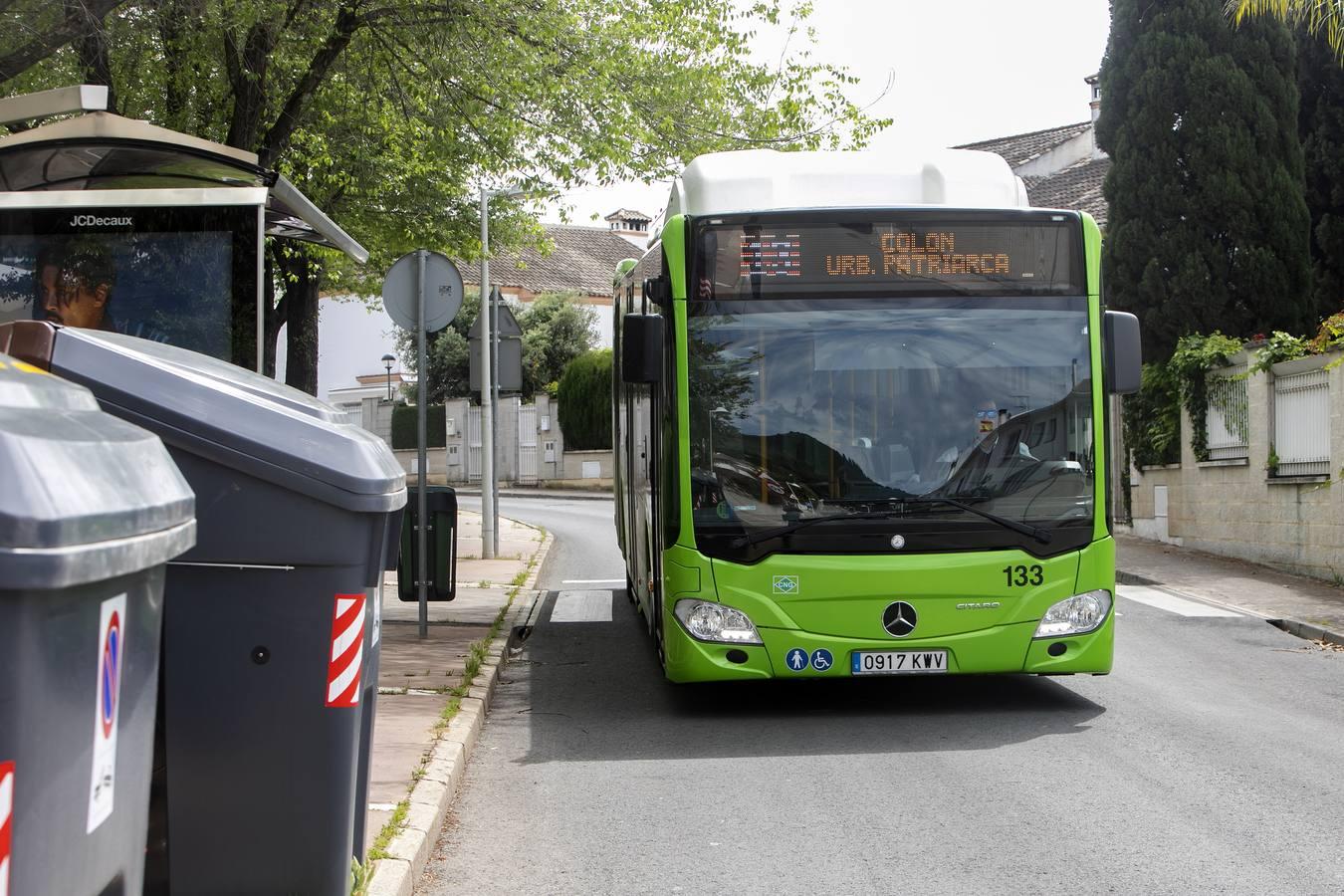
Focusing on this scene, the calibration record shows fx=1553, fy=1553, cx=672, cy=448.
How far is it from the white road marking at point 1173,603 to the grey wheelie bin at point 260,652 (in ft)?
37.0

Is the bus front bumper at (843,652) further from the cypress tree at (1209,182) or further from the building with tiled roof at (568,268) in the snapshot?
the building with tiled roof at (568,268)

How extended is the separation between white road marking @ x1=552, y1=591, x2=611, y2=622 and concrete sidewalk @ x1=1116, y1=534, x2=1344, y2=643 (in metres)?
5.94

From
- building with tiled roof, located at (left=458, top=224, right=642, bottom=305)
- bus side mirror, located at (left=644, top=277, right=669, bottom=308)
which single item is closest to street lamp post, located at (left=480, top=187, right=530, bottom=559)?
bus side mirror, located at (left=644, top=277, right=669, bottom=308)

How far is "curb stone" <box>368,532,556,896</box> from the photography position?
512 centimetres

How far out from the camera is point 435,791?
21.0ft

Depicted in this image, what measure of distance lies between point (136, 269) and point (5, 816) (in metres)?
7.63

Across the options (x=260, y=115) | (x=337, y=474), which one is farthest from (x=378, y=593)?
(x=260, y=115)

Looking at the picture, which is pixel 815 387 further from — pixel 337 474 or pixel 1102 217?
pixel 1102 217

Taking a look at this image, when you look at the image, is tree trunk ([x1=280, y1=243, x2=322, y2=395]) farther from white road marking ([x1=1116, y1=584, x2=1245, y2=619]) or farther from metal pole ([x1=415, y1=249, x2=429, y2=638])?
white road marking ([x1=1116, y1=584, x2=1245, y2=619])

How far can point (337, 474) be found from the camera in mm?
4184

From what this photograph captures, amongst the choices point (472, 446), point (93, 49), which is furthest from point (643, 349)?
point (472, 446)

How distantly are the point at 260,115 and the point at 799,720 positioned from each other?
905cm

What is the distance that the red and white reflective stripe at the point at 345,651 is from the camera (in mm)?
4254

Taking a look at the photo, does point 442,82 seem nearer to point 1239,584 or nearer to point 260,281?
point 260,281
